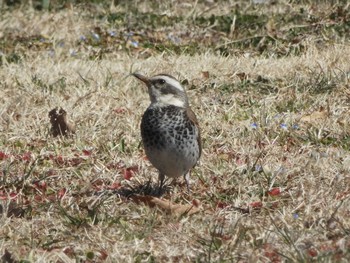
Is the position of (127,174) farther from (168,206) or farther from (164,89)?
(168,206)

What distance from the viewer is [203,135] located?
26.9 ft

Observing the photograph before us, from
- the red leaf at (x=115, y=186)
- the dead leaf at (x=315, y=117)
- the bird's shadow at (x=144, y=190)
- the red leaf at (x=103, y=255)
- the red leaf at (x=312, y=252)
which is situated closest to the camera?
the red leaf at (x=312, y=252)

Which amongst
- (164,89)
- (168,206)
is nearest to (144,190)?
(168,206)

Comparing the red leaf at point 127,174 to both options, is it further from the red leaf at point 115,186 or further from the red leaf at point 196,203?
the red leaf at point 196,203

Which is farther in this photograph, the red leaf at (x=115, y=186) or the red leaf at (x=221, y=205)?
the red leaf at (x=115, y=186)

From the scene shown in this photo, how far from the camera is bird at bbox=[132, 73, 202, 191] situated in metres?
6.62

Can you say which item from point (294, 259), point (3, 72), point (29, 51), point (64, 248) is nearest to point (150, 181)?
point (64, 248)

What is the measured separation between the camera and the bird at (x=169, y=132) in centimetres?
662

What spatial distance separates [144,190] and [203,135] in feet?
4.47

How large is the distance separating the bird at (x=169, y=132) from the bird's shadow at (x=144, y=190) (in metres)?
0.11

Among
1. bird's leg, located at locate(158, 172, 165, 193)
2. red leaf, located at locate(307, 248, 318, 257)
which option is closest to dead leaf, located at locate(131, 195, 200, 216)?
bird's leg, located at locate(158, 172, 165, 193)

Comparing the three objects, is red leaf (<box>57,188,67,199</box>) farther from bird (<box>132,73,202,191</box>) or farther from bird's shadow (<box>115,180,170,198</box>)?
bird (<box>132,73,202,191</box>)

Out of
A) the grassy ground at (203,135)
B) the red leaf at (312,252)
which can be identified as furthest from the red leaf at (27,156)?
the red leaf at (312,252)

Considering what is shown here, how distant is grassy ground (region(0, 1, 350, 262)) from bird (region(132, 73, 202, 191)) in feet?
0.93
